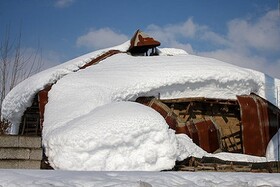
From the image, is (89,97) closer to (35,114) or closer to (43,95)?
(43,95)

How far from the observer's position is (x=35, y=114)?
10.4 meters

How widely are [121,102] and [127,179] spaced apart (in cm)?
475

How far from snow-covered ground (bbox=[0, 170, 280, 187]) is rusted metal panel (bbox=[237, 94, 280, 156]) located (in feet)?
20.9

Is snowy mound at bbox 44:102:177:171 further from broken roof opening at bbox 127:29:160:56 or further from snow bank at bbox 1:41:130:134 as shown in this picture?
broken roof opening at bbox 127:29:160:56

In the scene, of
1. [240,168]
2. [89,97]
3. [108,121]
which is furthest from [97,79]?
[240,168]

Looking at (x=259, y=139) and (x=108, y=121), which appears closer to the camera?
(x=108, y=121)

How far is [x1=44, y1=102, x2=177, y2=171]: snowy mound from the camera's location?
652cm

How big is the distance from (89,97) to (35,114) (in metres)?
2.78

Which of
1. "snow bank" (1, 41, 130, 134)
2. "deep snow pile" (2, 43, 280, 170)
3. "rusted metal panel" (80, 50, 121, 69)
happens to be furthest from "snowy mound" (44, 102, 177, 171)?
"rusted metal panel" (80, 50, 121, 69)

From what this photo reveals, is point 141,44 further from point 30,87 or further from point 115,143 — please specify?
point 115,143

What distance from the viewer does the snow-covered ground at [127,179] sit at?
2.78 meters

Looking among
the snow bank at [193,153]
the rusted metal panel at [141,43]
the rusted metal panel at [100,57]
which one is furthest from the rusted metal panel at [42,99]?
the rusted metal panel at [141,43]

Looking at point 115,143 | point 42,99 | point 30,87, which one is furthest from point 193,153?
point 30,87

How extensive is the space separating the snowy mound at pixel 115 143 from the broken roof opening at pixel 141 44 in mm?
5367
